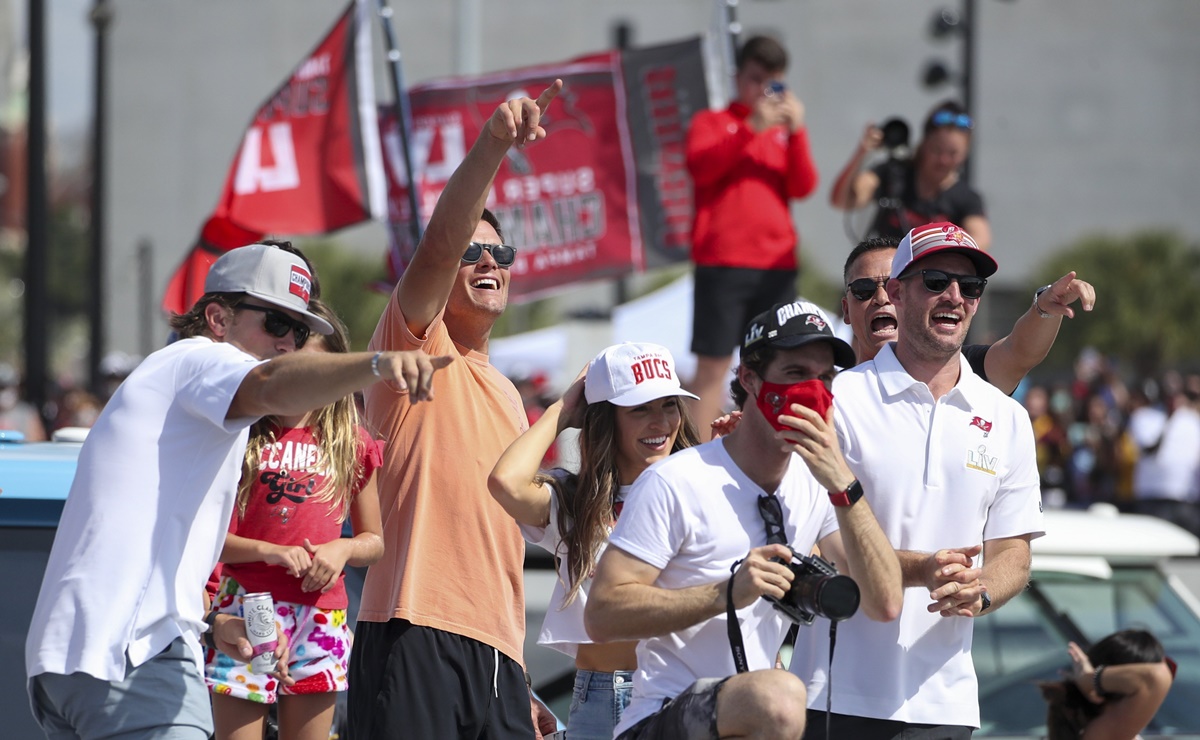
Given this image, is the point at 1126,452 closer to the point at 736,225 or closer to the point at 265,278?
the point at 736,225

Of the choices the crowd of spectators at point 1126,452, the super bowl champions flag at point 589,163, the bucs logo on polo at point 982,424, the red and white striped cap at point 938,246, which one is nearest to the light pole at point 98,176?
the super bowl champions flag at point 589,163

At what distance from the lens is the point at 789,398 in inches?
133

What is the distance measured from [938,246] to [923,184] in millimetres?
2945

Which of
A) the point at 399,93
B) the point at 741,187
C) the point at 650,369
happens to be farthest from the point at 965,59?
the point at 650,369

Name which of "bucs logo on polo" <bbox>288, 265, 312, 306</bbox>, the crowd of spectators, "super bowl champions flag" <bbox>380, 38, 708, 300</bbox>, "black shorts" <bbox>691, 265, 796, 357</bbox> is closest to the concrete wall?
the crowd of spectators

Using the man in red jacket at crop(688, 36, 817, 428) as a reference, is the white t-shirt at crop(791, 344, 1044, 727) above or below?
below

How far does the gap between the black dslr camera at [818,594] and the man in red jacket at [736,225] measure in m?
3.81

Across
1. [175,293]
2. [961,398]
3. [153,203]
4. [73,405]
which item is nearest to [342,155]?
[175,293]

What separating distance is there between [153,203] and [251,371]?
49357 millimetres

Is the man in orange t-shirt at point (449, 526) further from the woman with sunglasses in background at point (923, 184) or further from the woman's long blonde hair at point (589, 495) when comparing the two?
the woman with sunglasses in background at point (923, 184)

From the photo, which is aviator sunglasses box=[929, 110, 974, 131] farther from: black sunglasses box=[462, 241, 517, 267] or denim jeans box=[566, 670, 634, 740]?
denim jeans box=[566, 670, 634, 740]

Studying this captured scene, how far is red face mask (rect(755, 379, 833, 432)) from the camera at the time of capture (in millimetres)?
3379

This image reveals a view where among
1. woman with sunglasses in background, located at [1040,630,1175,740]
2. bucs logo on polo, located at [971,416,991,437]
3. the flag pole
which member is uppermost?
the flag pole

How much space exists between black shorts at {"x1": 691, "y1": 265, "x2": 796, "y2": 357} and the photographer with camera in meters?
3.60
